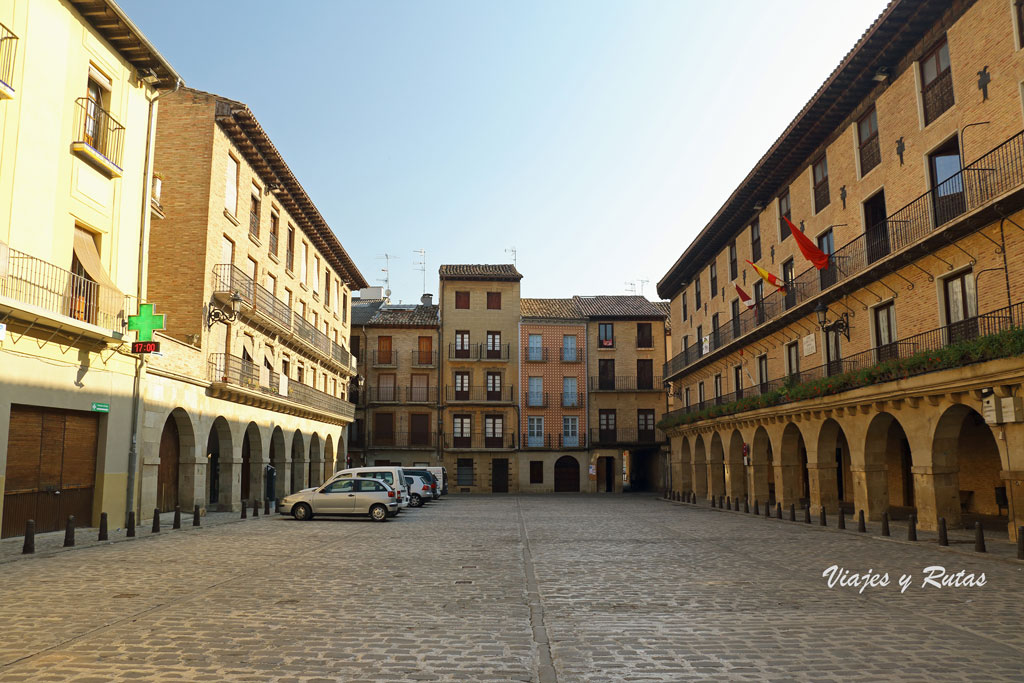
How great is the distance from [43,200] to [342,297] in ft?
104

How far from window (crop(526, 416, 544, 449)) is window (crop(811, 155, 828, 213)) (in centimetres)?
2950

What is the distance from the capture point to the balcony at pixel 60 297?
1529 cm

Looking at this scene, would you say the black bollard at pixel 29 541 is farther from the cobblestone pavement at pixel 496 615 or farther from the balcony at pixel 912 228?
the balcony at pixel 912 228

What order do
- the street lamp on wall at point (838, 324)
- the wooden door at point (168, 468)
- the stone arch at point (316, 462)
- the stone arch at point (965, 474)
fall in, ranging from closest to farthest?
the stone arch at point (965, 474)
the wooden door at point (168, 468)
the street lamp on wall at point (838, 324)
the stone arch at point (316, 462)

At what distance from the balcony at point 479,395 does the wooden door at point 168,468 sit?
2885cm

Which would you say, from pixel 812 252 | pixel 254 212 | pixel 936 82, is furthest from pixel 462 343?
pixel 936 82

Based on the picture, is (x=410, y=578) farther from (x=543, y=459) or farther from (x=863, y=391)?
(x=543, y=459)

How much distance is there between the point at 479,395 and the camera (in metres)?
53.6

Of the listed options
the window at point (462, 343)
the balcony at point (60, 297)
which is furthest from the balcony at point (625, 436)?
the balcony at point (60, 297)

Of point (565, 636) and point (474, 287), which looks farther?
point (474, 287)

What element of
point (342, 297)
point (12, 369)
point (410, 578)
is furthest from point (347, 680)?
point (342, 297)

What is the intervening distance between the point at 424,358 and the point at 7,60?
39424mm

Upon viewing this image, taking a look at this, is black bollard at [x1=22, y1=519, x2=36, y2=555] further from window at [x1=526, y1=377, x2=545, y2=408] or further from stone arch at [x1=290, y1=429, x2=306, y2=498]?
window at [x1=526, y1=377, x2=545, y2=408]

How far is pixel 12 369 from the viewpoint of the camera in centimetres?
1552
